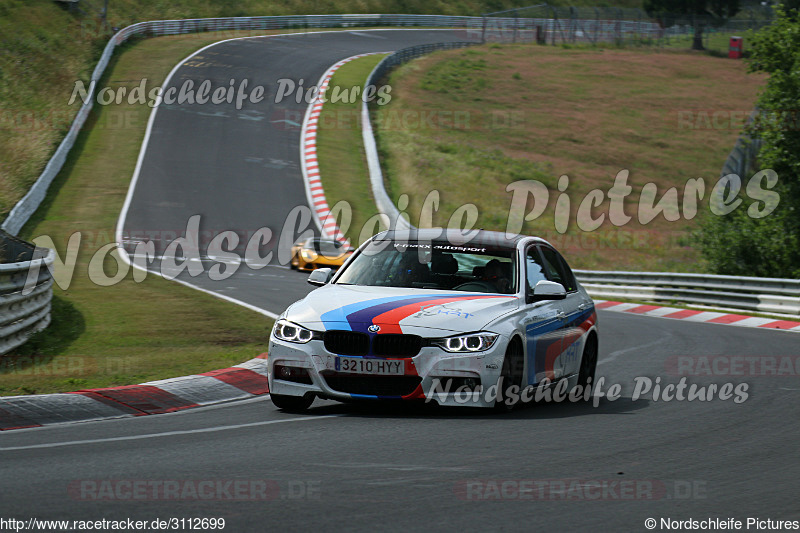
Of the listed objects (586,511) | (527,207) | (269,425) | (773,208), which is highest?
(586,511)

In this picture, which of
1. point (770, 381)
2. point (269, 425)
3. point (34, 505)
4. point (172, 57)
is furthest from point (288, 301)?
point (172, 57)

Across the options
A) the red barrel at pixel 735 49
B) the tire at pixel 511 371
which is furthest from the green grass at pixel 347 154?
the red barrel at pixel 735 49

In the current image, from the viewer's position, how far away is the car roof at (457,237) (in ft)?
31.9

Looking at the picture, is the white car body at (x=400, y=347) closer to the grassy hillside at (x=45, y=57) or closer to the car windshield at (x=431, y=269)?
the car windshield at (x=431, y=269)

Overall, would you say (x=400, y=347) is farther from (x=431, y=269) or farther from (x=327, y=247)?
(x=327, y=247)

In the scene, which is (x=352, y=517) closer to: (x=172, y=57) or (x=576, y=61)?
(x=172, y=57)

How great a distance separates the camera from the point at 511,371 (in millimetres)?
8570

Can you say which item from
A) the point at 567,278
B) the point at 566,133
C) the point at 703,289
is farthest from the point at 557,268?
the point at 566,133

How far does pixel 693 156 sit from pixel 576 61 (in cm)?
2205

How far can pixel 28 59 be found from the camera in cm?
4991

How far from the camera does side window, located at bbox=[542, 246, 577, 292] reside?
33.9 feet

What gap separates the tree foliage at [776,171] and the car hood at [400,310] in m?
20.0

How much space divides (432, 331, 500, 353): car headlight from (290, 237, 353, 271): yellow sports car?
64.9 feet

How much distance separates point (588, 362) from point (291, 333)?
11.0ft
